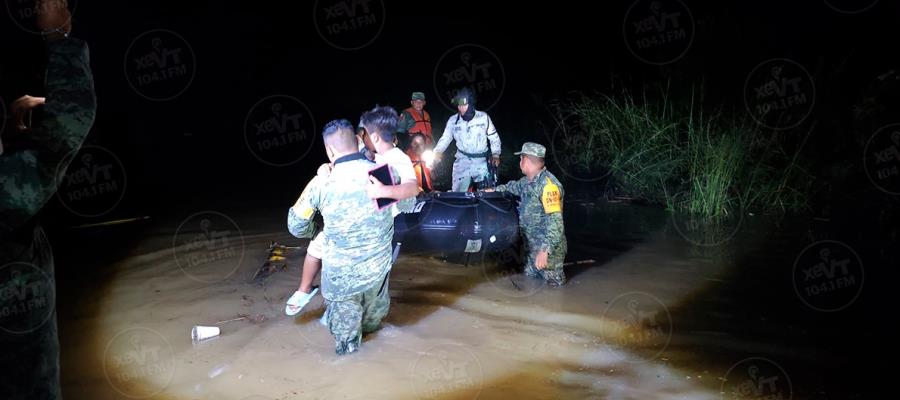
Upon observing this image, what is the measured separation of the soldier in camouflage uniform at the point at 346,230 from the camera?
12.1ft

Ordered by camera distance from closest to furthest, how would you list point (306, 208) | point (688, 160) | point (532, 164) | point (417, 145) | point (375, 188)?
point (375, 188) < point (306, 208) < point (532, 164) < point (417, 145) < point (688, 160)

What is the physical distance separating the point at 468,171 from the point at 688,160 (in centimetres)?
410

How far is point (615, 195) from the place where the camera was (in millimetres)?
10266

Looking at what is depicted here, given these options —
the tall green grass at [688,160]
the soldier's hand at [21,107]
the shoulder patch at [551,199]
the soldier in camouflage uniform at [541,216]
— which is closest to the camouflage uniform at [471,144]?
the soldier in camouflage uniform at [541,216]

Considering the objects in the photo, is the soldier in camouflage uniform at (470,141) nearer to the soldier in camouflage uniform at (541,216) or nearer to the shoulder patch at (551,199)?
the soldier in camouflage uniform at (541,216)

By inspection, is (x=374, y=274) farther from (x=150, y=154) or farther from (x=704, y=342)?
(x=150, y=154)

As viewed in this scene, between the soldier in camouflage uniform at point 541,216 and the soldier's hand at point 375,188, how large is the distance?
2.05 meters

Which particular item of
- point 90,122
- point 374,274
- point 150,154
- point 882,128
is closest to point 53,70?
point 90,122

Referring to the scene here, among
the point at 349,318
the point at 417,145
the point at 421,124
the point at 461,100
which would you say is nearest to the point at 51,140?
the point at 349,318

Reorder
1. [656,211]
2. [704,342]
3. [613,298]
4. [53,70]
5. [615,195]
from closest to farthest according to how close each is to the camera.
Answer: [53,70]
[704,342]
[613,298]
[656,211]
[615,195]

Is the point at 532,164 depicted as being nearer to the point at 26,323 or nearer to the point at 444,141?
the point at 444,141

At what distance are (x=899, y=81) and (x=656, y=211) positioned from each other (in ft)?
13.2

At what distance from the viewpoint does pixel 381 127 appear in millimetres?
4148

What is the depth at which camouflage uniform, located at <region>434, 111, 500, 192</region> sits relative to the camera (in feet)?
25.6
